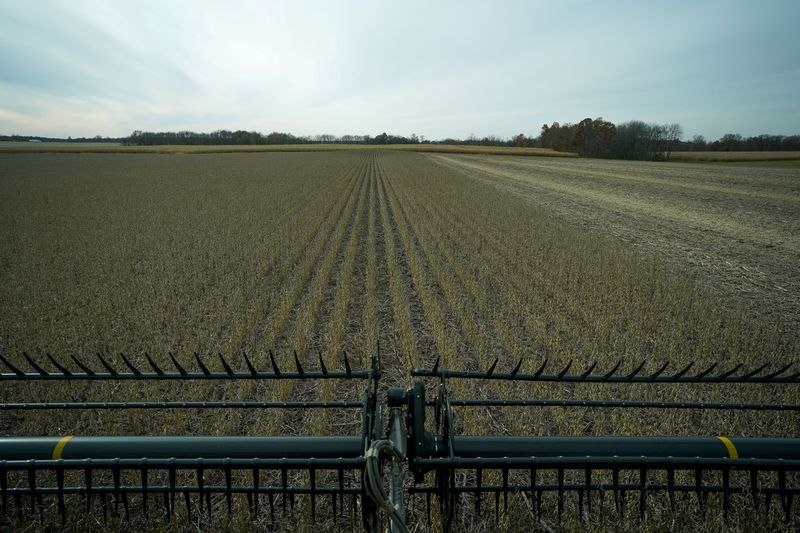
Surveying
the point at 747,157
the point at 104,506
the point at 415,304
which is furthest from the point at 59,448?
the point at 747,157

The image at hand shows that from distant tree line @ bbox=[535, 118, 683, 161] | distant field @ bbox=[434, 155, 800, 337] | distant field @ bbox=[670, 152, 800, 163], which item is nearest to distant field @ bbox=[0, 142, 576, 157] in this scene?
distant tree line @ bbox=[535, 118, 683, 161]

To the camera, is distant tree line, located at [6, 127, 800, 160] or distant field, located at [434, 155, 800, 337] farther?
distant tree line, located at [6, 127, 800, 160]

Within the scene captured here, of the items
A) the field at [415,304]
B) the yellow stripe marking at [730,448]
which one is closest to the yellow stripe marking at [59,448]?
the field at [415,304]

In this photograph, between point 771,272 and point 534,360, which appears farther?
point 771,272

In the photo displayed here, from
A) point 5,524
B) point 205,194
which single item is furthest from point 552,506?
point 205,194

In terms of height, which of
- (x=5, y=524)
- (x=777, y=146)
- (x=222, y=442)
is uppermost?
(x=777, y=146)

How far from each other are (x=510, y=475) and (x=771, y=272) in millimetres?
9421

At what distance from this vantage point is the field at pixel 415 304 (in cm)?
369

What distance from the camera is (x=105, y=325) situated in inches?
227

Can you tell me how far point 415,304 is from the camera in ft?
22.4

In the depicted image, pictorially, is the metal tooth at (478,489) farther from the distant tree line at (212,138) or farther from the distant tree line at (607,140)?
the distant tree line at (212,138)

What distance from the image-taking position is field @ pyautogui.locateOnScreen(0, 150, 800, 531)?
369 cm

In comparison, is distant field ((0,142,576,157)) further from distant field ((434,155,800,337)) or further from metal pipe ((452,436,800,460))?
metal pipe ((452,436,800,460))

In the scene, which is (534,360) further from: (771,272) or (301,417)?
(771,272)
